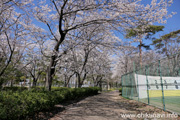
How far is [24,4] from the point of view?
6293 mm

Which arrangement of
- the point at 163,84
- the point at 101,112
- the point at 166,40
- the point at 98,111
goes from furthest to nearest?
the point at 166,40
the point at 98,111
the point at 163,84
the point at 101,112

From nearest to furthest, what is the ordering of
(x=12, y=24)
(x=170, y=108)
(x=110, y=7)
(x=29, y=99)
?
(x=29, y=99) < (x=110, y=7) < (x=170, y=108) < (x=12, y=24)

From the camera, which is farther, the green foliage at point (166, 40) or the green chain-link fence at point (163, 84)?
the green foliage at point (166, 40)

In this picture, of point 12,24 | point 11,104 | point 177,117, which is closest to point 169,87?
point 177,117

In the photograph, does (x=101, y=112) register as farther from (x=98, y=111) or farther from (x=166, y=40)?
(x=166, y=40)

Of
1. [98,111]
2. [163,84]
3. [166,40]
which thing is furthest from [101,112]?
[166,40]

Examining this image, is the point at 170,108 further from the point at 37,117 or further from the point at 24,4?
the point at 24,4

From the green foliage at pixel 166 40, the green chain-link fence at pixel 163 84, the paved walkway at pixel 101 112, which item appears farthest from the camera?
the green foliage at pixel 166 40

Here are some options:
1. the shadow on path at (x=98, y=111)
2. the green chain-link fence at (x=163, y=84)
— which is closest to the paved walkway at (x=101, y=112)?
the shadow on path at (x=98, y=111)

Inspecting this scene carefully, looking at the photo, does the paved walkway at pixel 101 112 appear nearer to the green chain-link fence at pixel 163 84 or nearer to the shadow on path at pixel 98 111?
the shadow on path at pixel 98 111

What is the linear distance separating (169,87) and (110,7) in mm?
4798

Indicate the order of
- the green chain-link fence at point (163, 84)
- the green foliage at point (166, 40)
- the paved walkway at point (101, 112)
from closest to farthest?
the paved walkway at point (101, 112)
the green chain-link fence at point (163, 84)
the green foliage at point (166, 40)

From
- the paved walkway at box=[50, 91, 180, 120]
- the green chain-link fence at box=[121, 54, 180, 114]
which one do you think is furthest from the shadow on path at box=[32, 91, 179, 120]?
the green chain-link fence at box=[121, 54, 180, 114]

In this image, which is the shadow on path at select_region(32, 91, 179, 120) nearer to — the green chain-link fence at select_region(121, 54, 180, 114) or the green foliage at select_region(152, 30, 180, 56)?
the green chain-link fence at select_region(121, 54, 180, 114)
